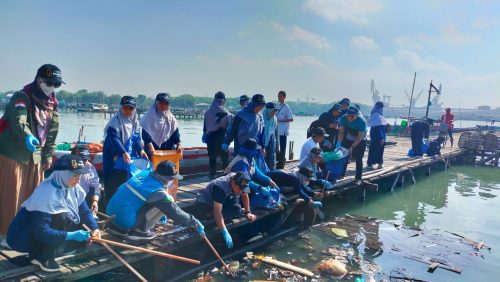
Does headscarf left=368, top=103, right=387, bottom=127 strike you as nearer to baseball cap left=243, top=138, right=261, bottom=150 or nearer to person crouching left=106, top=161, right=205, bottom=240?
baseball cap left=243, top=138, right=261, bottom=150

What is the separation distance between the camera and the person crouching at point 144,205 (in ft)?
14.4

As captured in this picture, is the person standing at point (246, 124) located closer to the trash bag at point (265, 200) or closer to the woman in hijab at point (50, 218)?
the trash bag at point (265, 200)

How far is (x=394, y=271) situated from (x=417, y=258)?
0.89 metres

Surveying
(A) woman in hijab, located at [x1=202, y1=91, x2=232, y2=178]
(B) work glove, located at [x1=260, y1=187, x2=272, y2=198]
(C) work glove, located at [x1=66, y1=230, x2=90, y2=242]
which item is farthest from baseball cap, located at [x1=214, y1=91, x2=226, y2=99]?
(C) work glove, located at [x1=66, y1=230, x2=90, y2=242]

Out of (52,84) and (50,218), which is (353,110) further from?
(50,218)

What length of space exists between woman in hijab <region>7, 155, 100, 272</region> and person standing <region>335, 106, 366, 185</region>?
696 centimetres

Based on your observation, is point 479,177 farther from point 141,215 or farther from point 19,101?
point 19,101

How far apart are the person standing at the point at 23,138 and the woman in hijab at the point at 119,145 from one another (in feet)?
2.80

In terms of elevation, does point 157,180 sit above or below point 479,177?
above

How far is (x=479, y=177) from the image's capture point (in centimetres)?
1741

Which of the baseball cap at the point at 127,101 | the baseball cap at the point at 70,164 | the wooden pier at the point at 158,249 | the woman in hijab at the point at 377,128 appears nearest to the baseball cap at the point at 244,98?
the wooden pier at the point at 158,249

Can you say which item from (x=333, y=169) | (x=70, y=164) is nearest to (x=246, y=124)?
(x=333, y=169)

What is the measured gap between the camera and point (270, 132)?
8.15 meters

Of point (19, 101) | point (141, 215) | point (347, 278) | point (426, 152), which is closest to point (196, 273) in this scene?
point (141, 215)
